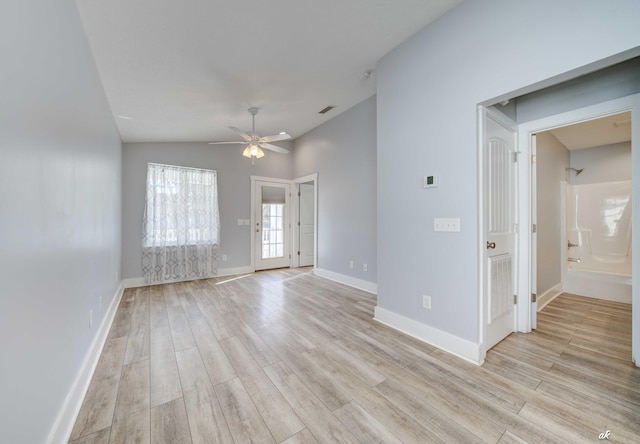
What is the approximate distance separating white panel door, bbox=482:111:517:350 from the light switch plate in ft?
0.75

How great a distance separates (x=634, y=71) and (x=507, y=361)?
2607mm

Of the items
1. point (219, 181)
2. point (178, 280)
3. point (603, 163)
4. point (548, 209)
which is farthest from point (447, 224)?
point (178, 280)

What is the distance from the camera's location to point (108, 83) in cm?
256

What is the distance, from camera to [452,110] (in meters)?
2.24

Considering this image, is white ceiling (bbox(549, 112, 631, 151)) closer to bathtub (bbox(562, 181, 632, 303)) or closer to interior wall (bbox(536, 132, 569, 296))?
interior wall (bbox(536, 132, 569, 296))

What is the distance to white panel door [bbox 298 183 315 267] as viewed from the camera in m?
6.16

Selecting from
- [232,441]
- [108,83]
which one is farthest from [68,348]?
[108,83]

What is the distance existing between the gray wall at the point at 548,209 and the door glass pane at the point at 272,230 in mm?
4682

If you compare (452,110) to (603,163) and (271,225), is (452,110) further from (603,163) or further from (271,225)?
(271,225)

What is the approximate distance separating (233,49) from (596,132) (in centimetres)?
482

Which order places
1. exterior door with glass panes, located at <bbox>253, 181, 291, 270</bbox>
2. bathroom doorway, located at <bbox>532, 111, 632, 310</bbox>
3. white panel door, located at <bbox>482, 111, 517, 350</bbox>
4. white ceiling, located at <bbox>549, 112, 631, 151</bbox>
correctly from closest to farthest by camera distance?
white panel door, located at <bbox>482, 111, 517, 350</bbox> → white ceiling, located at <bbox>549, 112, 631, 151</bbox> → bathroom doorway, located at <bbox>532, 111, 632, 310</bbox> → exterior door with glass panes, located at <bbox>253, 181, 291, 270</bbox>

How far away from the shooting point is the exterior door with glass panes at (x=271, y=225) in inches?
222

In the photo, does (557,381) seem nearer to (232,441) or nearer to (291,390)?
(291,390)

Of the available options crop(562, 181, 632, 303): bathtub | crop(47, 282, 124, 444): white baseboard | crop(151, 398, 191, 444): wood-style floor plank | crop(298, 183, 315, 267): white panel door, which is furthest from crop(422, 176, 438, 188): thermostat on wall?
crop(298, 183, 315, 267): white panel door
